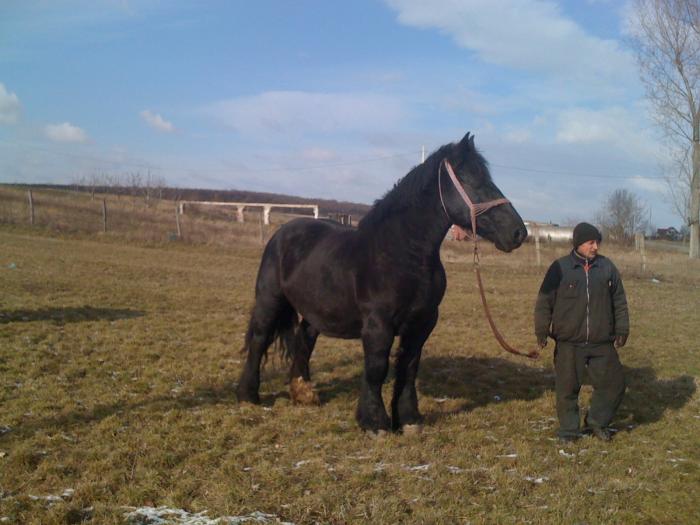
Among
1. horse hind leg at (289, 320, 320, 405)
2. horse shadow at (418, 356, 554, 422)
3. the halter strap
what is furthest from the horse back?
horse shadow at (418, 356, 554, 422)

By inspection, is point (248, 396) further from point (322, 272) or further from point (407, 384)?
point (407, 384)

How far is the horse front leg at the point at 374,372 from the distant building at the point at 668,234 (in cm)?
6605

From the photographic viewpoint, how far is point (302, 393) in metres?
6.15

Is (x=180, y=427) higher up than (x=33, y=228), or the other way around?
(x=33, y=228)

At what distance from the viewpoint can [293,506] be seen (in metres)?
3.67

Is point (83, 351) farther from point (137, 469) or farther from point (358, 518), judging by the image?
point (358, 518)

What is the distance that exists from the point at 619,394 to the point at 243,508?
3.57 meters

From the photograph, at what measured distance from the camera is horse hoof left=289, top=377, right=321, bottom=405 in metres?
6.12

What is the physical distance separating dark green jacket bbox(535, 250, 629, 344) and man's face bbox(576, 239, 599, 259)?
6 cm

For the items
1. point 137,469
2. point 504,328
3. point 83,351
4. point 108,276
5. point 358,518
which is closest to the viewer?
point 358,518

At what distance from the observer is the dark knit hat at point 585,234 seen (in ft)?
16.8

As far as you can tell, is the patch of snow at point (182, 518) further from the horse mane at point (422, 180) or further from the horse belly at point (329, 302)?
the horse mane at point (422, 180)

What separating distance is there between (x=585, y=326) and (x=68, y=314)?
8.89m

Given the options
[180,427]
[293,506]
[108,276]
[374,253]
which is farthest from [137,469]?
[108,276]
